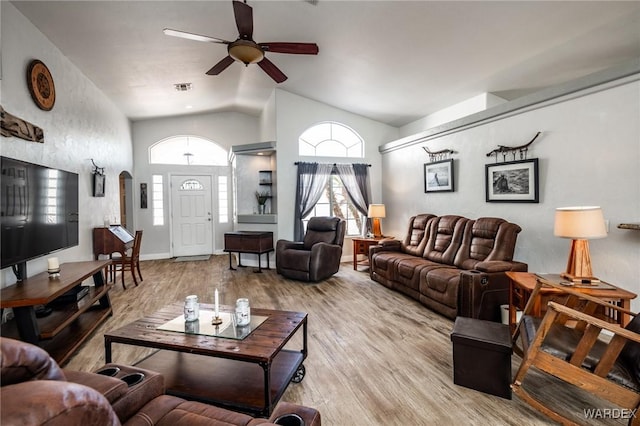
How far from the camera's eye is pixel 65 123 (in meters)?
3.81

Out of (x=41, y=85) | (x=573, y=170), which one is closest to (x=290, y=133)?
(x=41, y=85)

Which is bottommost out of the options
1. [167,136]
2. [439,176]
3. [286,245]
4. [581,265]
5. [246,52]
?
[286,245]

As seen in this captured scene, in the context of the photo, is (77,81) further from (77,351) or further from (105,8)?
(77,351)

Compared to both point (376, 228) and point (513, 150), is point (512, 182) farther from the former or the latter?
point (376, 228)

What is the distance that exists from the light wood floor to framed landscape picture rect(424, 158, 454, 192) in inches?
73.0

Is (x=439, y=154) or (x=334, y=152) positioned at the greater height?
(x=334, y=152)

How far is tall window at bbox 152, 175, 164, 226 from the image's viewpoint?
7270mm

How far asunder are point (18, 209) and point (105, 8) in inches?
79.0

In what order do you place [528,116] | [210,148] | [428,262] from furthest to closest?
[210,148] < [428,262] < [528,116]

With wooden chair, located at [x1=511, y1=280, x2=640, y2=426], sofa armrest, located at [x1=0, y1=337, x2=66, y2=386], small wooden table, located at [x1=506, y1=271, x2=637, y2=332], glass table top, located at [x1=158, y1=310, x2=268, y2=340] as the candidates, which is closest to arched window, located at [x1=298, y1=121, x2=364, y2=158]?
small wooden table, located at [x1=506, y1=271, x2=637, y2=332]

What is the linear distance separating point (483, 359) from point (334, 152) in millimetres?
4946

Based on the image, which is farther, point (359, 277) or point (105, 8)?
point (359, 277)

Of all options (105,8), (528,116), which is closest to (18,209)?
(105,8)

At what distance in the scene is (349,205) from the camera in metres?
6.59
